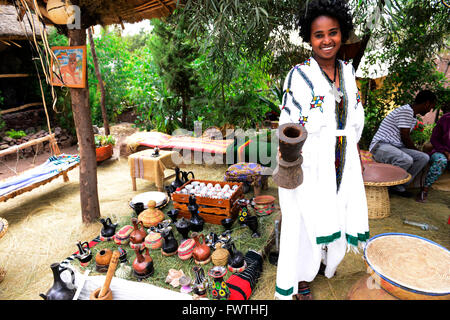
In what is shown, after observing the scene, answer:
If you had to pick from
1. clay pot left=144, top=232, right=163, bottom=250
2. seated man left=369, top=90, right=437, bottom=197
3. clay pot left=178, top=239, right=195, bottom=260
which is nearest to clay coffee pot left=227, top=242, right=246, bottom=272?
clay pot left=178, top=239, right=195, bottom=260

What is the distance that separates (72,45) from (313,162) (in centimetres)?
317

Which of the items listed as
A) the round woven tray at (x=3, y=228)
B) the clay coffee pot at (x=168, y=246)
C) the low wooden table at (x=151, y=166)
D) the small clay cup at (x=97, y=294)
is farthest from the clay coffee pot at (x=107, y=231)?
the small clay cup at (x=97, y=294)

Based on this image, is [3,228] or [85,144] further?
[85,144]

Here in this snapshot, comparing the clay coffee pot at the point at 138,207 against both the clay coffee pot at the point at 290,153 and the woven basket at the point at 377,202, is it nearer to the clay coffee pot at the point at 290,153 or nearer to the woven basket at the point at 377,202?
the clay coffee pot at the point at 290,153

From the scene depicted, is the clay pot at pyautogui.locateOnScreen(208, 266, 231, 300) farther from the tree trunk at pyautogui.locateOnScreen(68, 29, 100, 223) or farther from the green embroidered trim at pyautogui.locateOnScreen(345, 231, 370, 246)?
the tree trunk at pyautogui.locateOnScreen(68, 29, 100, 223)

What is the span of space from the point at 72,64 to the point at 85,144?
3.26 ft

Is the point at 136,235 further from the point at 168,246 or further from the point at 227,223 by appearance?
the point at 227,223

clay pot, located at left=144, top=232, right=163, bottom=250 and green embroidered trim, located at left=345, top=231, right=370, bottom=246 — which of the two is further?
clay pot, located at left=144, top=232, right=163, bottom=250

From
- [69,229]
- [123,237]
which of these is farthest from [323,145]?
[69,229]

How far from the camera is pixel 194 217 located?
307 centimetres

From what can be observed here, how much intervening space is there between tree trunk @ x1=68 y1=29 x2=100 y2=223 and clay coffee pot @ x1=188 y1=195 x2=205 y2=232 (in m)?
1.48

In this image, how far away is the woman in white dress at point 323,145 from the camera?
1.61 metres

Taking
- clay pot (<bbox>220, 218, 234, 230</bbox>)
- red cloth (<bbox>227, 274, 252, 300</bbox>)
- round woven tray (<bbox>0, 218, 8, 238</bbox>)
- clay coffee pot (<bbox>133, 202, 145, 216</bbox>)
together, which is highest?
round woven tray (<bbox>0, 218, 8, 238</bbox>)

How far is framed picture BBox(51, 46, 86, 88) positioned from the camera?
297 cm
